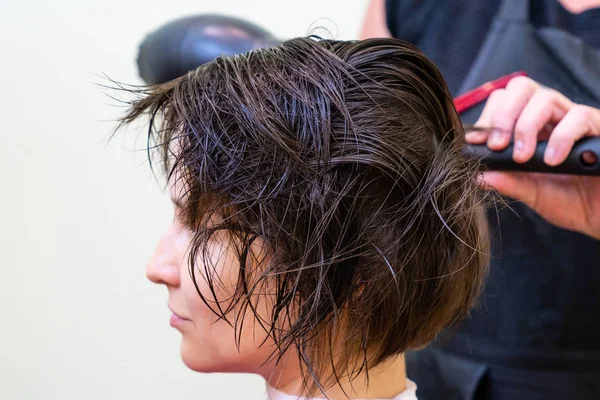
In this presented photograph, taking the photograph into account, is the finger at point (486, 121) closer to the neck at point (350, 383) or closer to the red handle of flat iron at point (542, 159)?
the red handle of flat iron at point (542, 159)

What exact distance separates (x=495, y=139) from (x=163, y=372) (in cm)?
75

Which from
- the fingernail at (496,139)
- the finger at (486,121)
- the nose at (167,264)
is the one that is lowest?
the fingernail at (496,139)

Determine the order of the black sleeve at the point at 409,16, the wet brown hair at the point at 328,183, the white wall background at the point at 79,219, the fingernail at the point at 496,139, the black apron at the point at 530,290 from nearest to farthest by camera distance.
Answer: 1. the wet brown hair at the point at 328,183
2. the fingernail at the point at 496,139
3. the black apron at the point at 530,290
4. the black sleeve at the point at 409,16
5. the white wall background at the point at 79,219

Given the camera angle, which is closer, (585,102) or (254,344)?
(254,344)

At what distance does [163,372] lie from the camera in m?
1.00

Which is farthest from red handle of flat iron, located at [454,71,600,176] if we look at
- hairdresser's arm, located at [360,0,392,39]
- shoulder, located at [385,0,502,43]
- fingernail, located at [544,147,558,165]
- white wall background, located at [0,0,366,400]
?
white wall background, located at [0,0,366,400]

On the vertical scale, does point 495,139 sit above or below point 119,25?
below

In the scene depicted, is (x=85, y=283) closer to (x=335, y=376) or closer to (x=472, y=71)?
(x=335, y=376)

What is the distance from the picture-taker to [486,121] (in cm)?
55

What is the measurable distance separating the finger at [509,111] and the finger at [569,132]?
4cm

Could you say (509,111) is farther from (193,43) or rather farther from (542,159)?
(193,43)

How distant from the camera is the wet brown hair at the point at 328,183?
411mm

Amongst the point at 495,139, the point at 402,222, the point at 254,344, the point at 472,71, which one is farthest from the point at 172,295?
the point at 472,71

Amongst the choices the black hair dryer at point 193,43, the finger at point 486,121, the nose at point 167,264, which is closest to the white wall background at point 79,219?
the black hair dryer at point 193,43
